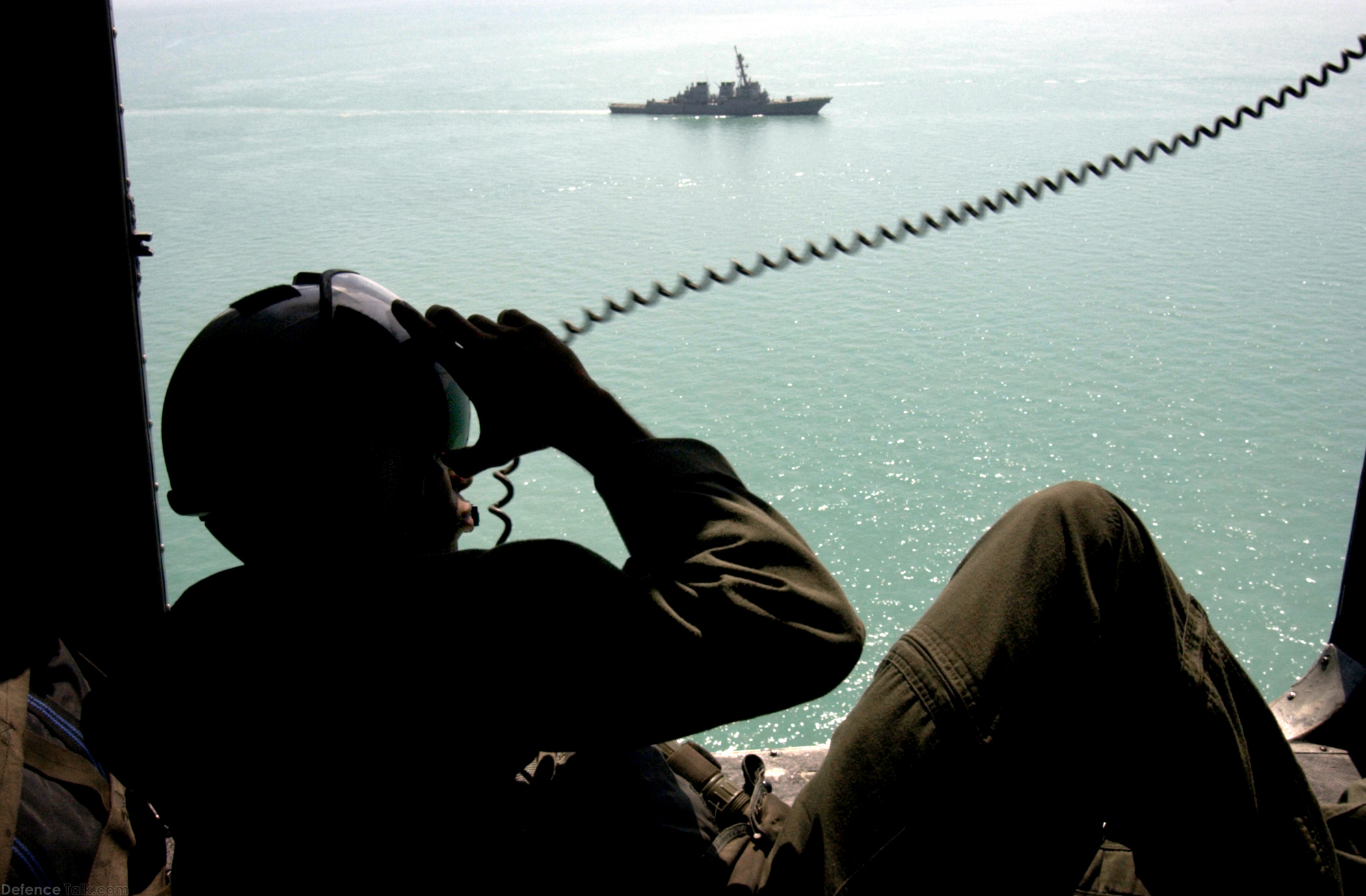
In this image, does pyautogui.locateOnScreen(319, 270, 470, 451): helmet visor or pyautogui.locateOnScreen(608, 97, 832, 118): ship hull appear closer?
pyautogui.locateOnScreen(319, 270, 470, 451): helmet visor

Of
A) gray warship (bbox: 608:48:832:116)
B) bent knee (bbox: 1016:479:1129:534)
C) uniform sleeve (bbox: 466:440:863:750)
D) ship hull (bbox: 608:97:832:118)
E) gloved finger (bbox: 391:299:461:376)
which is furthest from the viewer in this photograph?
gray warship (bbox: 608:48:832:116)

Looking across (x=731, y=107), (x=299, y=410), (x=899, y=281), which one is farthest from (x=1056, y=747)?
(x=731, y=107)

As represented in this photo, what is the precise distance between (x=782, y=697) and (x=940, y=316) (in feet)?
24.0

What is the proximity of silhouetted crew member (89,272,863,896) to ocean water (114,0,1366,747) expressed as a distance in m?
0.05

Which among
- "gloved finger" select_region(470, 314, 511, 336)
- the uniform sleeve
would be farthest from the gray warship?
the uniform sleeve

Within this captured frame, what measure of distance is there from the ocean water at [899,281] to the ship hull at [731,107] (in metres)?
0.31

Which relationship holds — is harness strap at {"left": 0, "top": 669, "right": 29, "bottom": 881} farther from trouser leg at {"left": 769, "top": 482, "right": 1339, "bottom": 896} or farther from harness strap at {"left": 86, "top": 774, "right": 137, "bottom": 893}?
trouser leg at {"left": 769, "top": 482, "right": 1339, "bottom": 896}

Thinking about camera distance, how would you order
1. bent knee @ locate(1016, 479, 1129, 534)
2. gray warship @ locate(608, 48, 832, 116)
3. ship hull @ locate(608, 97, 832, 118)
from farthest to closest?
gray warship @ locate(608, 48, 832, 116) → ship hull @ locate(608, 97, 832, 118) → bent knee @ locate(1016, 479, 1129, 534)

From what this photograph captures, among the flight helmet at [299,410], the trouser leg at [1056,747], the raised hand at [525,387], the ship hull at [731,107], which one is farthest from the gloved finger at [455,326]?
the ship hull at [731,107]

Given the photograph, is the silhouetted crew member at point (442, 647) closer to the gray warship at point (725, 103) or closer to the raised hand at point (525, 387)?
the raised hand at point (525, 387)

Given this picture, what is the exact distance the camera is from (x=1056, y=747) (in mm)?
1104

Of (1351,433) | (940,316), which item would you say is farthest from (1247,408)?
(940,316)
